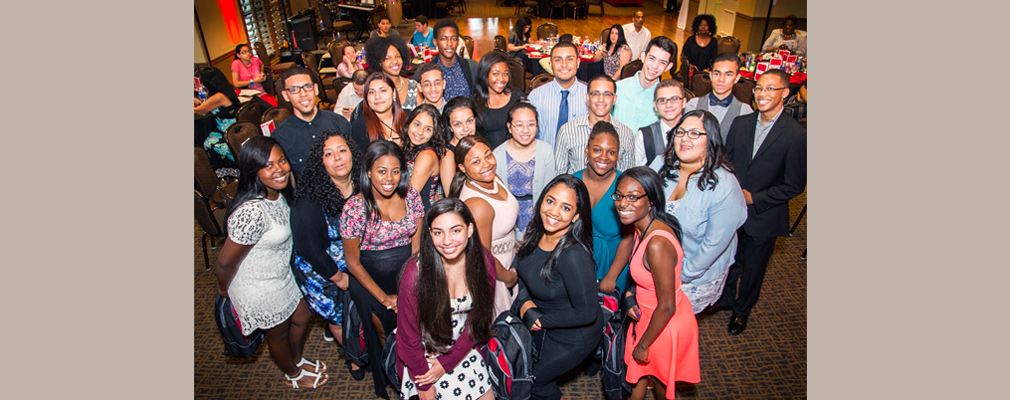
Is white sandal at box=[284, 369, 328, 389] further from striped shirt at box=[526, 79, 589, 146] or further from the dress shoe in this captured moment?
the dress shoe

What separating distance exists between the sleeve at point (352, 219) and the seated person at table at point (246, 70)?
209 inches

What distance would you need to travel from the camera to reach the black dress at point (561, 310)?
211cm

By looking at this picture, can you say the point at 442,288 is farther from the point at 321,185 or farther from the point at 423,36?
the point at 423,36

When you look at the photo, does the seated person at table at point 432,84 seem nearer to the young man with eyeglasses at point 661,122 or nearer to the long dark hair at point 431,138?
the long dark hair at point 431,138

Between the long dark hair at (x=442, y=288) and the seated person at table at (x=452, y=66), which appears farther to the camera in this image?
the seated person at table at (x=452, y=66)

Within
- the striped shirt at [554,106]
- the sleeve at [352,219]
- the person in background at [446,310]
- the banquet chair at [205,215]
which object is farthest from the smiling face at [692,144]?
the banquet chair at [205,215]

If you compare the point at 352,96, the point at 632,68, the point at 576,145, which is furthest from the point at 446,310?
the point at 632,68

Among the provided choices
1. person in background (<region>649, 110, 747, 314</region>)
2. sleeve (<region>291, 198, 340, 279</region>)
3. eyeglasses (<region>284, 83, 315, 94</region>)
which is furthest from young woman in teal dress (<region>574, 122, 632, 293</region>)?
eyeglasses (<region>284, 83, 315, 94</region>)

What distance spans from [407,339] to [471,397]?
1.47ft

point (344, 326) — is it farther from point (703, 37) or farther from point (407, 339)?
point (703, 37)

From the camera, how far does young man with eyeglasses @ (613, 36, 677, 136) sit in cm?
380

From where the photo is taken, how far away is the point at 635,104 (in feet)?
12.9

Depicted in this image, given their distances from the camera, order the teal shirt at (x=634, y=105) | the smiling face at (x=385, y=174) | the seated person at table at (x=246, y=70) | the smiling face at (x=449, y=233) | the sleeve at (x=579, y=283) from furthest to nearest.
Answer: the seated person at table at (x=246, y=70) → the teal shirt at (x=634, y=105) → the smiling face at (x=385, y=174) → the sleeve at (x=579, y=283) → the smiling face at (x=449, y=233)

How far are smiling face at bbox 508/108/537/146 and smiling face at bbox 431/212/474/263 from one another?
4.06ft
